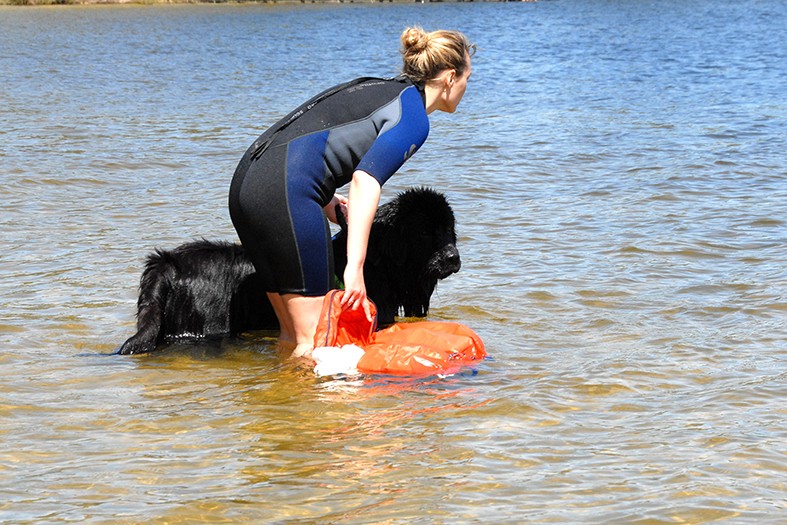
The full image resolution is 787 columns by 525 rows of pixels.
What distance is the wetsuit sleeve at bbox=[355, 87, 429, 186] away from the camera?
4336mm

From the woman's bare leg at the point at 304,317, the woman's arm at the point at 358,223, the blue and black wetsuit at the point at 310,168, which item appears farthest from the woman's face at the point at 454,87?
the woman's bare leg at the point at 304,317

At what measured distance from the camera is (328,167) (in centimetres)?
456

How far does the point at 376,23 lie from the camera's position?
52094mm

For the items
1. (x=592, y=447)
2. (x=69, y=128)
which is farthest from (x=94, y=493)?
(x=69, y=128)

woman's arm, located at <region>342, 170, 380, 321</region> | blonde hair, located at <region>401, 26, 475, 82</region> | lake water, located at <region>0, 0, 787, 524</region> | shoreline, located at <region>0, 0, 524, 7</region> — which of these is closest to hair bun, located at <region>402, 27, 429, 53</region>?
blonde hair, located at <region>401, 26, 475, 82</region>

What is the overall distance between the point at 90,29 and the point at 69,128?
31.0 metres

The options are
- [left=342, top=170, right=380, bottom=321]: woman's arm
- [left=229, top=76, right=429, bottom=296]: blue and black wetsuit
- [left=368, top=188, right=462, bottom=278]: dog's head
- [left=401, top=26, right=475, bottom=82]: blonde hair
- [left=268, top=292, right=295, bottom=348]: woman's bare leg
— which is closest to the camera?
[left=342, top=170, right=380, bottom=321]: woman's arm

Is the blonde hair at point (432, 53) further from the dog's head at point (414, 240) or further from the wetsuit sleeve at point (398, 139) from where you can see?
the dog's head at point (414, 240)

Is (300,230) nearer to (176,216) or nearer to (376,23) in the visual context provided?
(176,216)

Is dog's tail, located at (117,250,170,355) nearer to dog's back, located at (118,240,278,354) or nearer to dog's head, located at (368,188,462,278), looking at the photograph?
dog's back, located at (118,240,278,354)

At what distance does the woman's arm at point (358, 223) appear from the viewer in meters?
4.30

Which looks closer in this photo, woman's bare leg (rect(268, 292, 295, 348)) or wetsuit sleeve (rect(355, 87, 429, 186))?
wetsuit sleeve (rect(355, 87, 429, 186))

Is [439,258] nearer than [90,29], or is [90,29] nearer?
[439,258]

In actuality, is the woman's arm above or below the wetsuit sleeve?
below
